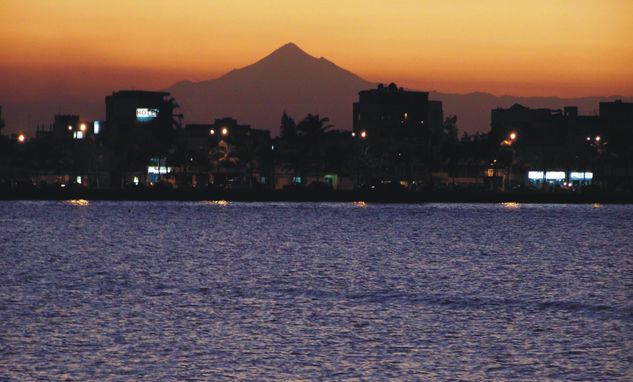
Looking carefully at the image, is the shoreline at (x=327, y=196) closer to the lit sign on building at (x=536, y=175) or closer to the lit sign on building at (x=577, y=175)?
the lit sign on building at (x=536, y=175)

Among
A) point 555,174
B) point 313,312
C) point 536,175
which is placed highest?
point 555,174

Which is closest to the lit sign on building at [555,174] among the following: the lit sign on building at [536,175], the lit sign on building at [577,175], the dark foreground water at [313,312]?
the lit sign on building at [536,175]

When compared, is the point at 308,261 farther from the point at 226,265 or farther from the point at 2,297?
the point at 2,297

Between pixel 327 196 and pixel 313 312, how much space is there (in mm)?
137214

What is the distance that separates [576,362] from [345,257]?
3990 cm

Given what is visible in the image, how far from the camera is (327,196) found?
17038cm

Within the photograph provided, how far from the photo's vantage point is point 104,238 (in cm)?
8469

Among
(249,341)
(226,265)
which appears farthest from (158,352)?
(226,265)

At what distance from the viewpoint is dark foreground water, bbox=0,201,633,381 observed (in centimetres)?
2286

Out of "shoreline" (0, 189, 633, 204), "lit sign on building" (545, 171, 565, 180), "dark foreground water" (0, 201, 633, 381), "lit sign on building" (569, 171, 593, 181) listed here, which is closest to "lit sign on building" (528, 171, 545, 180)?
"lit sign on building" (545, 171, 565, 180)

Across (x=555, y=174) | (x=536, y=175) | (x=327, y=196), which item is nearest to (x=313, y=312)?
(x=327, y=196)

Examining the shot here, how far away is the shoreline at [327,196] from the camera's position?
164375 millimetres

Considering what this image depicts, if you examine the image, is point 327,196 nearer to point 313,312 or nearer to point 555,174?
point 555,174

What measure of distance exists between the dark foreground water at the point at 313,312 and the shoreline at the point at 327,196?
90730 millimetres
